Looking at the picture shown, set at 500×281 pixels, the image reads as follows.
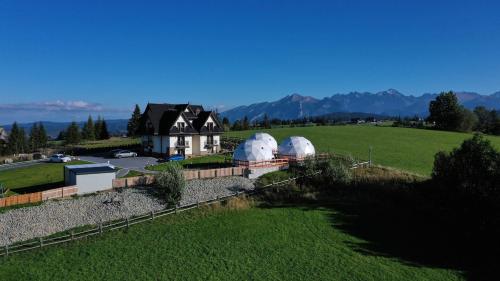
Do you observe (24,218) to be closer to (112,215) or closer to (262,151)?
(112,215)

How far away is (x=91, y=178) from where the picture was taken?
112ft

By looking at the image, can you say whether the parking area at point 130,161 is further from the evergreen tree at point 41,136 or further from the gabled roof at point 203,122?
the evergreen tree at point 41,136

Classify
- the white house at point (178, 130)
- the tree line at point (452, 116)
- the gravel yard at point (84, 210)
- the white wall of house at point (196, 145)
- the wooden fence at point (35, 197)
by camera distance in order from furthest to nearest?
the tree line at point (452, 116) → the white wall of house at point (196, 145) → the white house at point (178, 130) → the wooden fence at point (35, 197) → the gravel yard at point (84, 210)

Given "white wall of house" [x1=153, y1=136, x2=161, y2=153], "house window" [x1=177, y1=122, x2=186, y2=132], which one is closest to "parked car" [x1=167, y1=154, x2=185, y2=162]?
"house window" [x1=177, y1=122, x2=186, y2=132]

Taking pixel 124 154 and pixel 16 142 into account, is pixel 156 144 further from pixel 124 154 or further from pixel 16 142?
pixel 16 142

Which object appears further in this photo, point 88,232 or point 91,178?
point 91,178

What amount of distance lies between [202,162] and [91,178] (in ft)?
54.2

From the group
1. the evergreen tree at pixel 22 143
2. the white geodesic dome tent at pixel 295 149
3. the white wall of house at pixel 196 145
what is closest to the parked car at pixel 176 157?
the white wall of house at pixel 196 145

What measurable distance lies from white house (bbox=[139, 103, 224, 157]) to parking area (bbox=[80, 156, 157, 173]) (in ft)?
10.1

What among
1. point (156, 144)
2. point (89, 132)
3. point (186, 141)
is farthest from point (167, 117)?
point (89, 132)

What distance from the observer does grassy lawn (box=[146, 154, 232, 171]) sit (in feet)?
146

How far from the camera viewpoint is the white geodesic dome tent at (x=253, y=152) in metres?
43.9

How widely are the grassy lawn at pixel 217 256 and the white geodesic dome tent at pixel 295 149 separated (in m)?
17.4

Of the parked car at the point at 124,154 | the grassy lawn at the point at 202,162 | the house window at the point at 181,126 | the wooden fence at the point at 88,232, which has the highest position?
the house window at the point at 181,126
